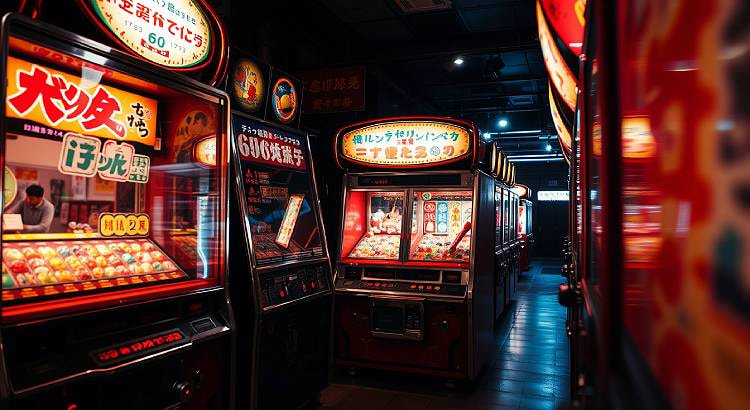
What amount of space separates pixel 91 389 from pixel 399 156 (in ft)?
11.8

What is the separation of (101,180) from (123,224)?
0.27 meters

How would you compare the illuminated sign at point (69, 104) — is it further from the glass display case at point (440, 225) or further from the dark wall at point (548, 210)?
the dark wall at point (548, 210)

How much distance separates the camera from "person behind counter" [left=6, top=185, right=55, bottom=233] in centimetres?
221

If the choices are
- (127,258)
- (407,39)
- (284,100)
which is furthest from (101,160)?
(407,39)

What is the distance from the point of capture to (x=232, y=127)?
336 centimetres

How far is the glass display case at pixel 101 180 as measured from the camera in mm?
2146

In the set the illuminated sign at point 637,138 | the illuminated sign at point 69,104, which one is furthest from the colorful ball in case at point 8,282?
the illuminated sign at point 637,138

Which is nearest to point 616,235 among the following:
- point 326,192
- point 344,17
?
point 326,192

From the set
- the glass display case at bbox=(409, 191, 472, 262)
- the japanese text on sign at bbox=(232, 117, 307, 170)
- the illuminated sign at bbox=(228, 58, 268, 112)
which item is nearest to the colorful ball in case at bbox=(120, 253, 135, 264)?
the japanese text on sign at bbox=(232, 117, 307, 170)

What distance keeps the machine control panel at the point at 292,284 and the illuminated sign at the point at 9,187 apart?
1.55 metres

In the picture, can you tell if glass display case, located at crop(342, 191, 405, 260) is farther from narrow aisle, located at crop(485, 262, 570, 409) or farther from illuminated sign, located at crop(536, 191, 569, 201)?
illuminated sign, located at crop(536, 191, 569, 201)

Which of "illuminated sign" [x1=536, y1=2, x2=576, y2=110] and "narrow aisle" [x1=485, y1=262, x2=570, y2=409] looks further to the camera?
"narrow aisle" [x1=485, y1=262, x2=570, y2=409]

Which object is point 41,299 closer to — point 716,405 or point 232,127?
point 232,127

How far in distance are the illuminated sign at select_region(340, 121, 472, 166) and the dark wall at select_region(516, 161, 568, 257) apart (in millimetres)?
16756
